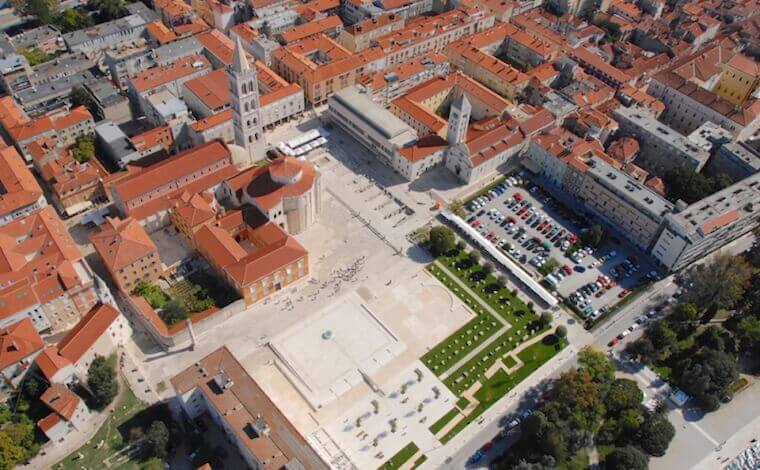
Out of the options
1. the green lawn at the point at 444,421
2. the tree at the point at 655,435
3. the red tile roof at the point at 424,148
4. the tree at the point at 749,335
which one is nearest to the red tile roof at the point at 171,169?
the red tile roof at the point at 424,148

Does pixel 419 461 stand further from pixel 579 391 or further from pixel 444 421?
pixel 579 391

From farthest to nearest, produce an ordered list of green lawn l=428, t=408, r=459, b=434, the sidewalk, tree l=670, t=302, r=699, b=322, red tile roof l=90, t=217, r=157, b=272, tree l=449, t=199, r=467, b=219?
tree l=449, t=199, r=467, b=219, tree l=670, t=302, r=699, b=322, red tile roof l=90, t=217, r=157, b=272, green lawn l=428, t=408, r=459, b=434, the sidewalk

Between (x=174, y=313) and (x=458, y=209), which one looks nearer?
(x=174, y=313)

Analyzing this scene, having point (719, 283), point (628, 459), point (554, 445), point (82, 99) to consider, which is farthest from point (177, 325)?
point (719, 283)

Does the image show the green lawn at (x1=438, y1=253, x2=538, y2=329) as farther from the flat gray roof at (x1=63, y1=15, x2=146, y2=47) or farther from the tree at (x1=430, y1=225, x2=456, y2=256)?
the flat gray roof at (x1=63, y1=15, x2=146, y2=47)

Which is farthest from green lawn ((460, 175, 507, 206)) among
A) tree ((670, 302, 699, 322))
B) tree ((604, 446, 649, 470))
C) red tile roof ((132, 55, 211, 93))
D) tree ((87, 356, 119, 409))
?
tree ((87, 356, 119, 409))
